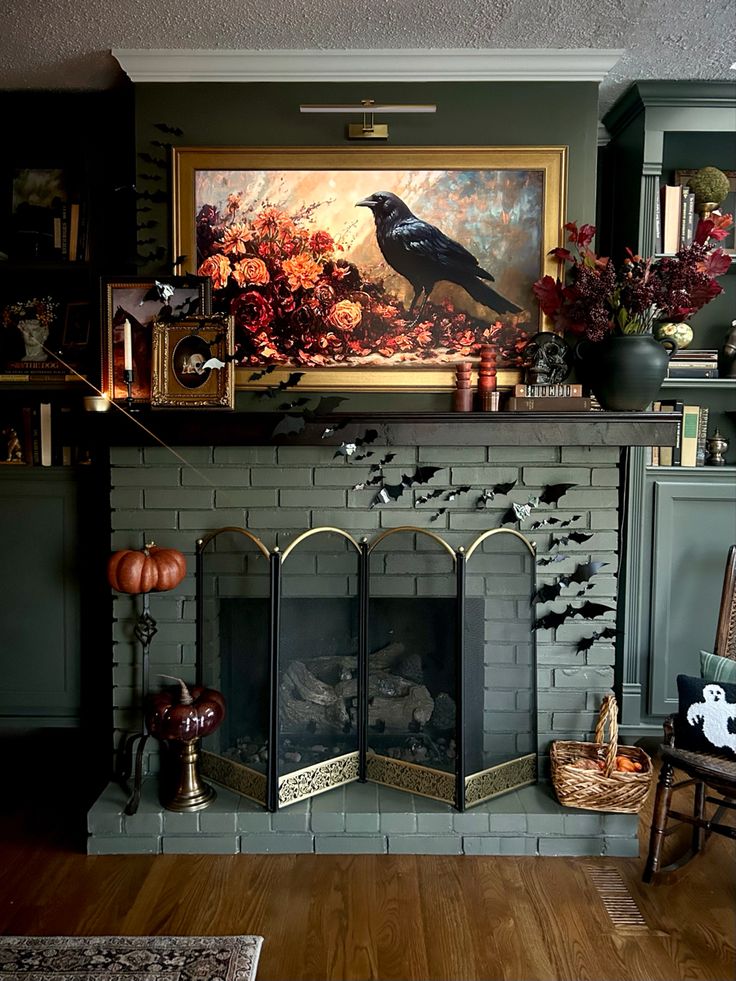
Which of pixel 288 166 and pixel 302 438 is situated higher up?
pixel 288 166

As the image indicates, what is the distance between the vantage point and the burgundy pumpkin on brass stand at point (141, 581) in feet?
8.03

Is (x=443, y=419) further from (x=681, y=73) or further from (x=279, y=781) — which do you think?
(x=681, y=73)

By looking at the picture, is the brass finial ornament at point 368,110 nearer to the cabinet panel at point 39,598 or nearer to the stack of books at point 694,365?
the stack of books at point 694,365

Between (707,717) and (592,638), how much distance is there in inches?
19.2

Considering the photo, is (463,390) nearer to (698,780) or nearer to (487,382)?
(487,382)

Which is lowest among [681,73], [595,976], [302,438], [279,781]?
[595,976]

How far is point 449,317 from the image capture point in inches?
106

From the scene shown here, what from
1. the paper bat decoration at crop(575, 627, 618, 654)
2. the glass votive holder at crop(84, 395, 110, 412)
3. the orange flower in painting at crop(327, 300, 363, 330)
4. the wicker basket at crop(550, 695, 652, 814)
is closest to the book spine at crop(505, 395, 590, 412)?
the orange flower in painting at crop(327, 300, 363, 330)

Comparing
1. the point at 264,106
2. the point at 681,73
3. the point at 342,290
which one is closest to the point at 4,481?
the point at 342,290

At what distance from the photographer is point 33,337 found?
3.08 meters

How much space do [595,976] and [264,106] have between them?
107 inches

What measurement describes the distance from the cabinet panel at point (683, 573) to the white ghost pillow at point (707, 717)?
0.82 metres

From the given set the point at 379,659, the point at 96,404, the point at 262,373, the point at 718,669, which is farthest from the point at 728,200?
the point at 96,404

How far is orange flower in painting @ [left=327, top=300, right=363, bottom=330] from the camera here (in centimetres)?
270
